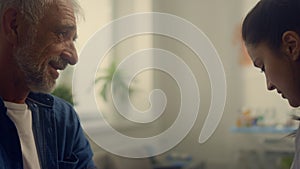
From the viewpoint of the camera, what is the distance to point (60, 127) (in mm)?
923

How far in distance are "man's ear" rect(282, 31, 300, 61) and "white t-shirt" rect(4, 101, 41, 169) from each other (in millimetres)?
559

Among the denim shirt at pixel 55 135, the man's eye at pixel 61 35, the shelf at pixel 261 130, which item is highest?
the man's eye at pixel 61 35

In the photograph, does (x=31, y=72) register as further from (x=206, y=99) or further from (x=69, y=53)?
(x=206, y=99)

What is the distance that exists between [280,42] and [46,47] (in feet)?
1.54

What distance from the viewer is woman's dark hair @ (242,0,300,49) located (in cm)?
75

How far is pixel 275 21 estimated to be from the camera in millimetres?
754

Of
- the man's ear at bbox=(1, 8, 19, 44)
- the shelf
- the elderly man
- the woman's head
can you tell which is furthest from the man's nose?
the shelf

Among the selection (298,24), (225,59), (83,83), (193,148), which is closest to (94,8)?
(83,83)

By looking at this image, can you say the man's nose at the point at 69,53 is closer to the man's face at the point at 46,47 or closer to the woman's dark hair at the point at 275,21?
the man's face at the point at 46,47

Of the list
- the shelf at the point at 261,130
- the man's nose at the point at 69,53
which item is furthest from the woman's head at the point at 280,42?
the shelf at the point at 261,130

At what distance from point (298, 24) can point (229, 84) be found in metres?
0.65

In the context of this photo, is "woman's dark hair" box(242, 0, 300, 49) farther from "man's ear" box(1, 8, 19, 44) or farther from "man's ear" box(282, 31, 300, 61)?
"man's ear" box(1, 8, 19, 44)

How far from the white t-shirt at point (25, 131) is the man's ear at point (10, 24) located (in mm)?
139

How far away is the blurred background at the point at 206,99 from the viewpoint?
1345mm
